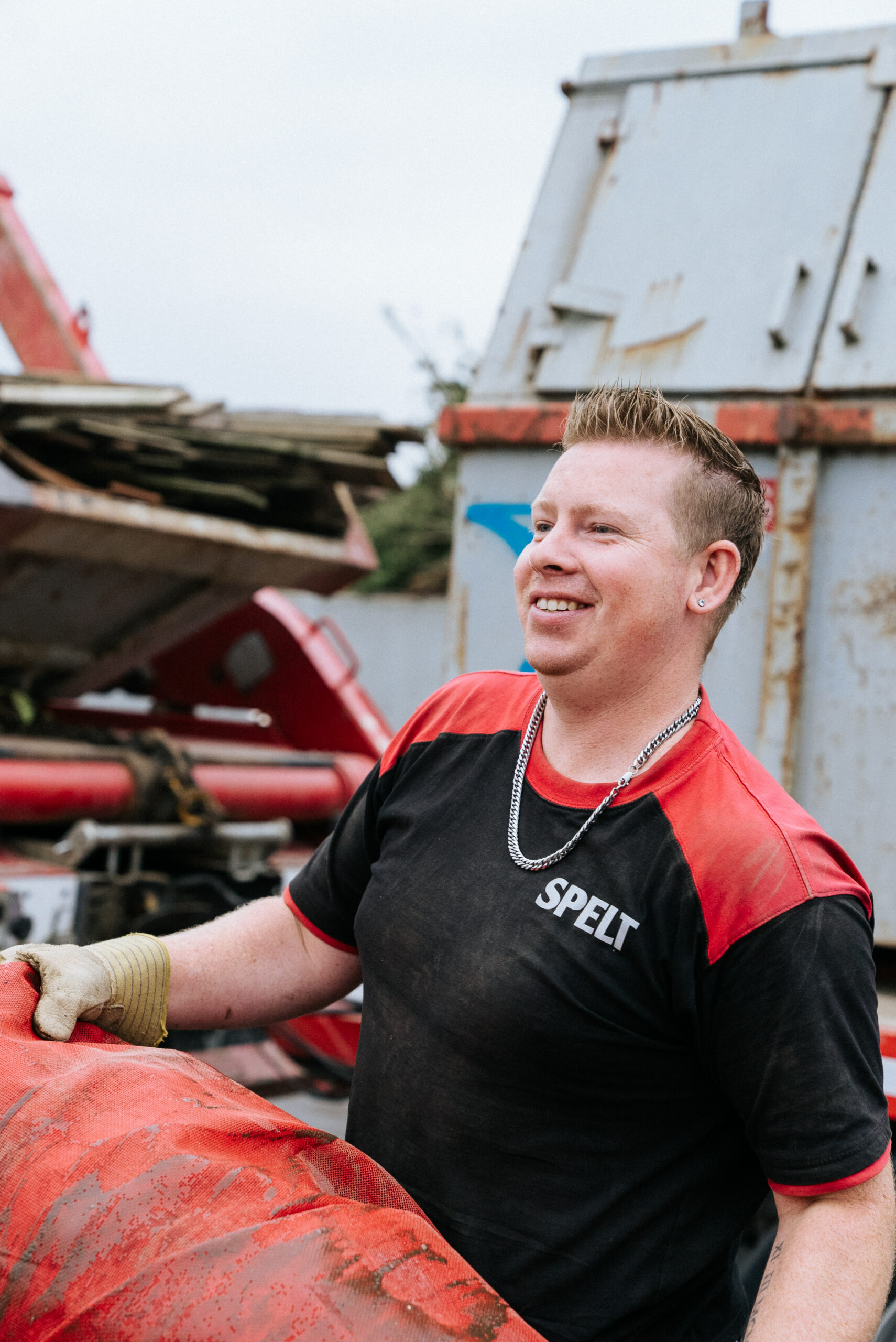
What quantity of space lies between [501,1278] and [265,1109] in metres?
0.32

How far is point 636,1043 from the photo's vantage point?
1.33 metres

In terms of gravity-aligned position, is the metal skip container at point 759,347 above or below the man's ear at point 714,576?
above

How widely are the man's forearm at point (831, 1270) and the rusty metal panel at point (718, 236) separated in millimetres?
1648

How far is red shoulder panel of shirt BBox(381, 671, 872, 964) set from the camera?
1.28 metres

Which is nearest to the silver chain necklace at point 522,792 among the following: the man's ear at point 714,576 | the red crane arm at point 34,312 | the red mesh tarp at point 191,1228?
the man's ear at point 714,576

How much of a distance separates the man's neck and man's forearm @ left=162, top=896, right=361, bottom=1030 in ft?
1.61

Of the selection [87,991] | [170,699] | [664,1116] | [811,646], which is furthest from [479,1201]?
[170,699]

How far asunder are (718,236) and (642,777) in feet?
5.29

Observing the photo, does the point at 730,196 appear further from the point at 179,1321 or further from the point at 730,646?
the point at 179,1321

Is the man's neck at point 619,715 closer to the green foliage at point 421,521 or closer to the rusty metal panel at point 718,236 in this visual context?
the rusty metal panel at point 718,236

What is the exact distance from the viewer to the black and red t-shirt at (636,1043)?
48.9 inches

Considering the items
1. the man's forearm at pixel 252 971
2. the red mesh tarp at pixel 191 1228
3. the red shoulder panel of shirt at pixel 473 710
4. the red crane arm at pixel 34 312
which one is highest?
the red crane arm at pixel 34 312

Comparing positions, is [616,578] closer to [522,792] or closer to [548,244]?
[522,792]

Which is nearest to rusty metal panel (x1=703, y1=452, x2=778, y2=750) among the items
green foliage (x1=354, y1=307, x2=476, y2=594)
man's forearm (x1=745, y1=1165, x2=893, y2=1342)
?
man's forearm (x1=745, y1=1165, x2=893, y2=1342)
